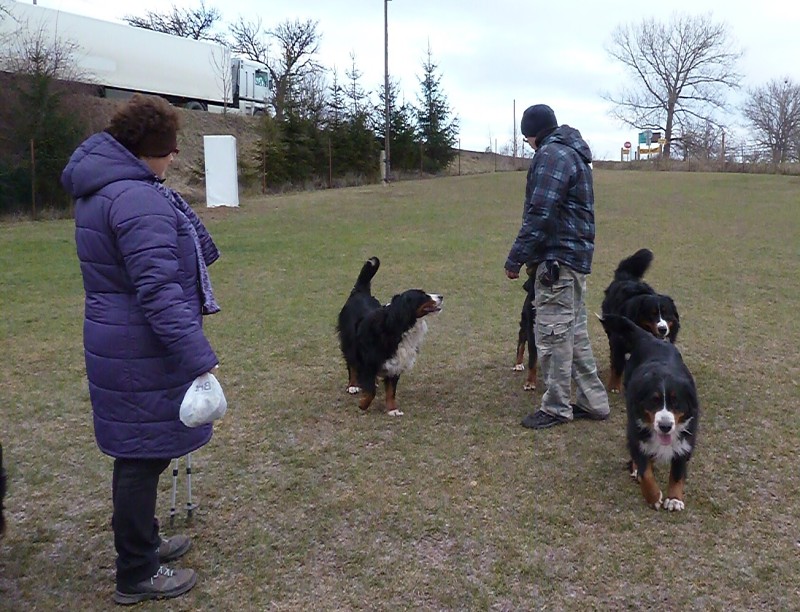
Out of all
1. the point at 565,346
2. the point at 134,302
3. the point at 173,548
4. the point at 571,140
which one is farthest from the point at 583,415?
the point at 134,302

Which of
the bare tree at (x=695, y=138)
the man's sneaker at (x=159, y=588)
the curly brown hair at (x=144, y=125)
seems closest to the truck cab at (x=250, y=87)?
the bare tree at (x=695, y=138)

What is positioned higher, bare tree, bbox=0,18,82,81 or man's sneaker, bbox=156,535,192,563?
bare tree, bbox=0,18,82,81

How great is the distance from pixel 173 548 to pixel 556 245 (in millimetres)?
2563

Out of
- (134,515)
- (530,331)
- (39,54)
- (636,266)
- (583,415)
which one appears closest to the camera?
(134,515)

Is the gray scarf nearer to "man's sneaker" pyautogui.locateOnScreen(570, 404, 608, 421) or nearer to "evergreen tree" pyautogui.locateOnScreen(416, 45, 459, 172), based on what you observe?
"man's sneaker" pyautogui.locateOnScreen(570, 404, 608, 421)

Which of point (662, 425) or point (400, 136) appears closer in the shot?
point (662, 425)

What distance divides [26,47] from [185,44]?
23.5ft

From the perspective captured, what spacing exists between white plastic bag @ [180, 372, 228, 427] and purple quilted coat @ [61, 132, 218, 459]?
1.5 inches

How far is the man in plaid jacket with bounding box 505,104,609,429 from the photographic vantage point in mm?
3932

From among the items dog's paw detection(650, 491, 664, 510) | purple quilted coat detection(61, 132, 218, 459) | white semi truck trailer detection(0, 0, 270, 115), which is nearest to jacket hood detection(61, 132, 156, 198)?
purple quilted coat detection(61, 132, 218, 459)

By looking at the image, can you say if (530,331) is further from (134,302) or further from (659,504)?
(134,302)

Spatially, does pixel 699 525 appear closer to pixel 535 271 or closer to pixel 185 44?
pixel 535 271

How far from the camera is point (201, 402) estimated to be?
2.26 metres

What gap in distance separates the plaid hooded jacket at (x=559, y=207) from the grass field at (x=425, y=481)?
110 cm
